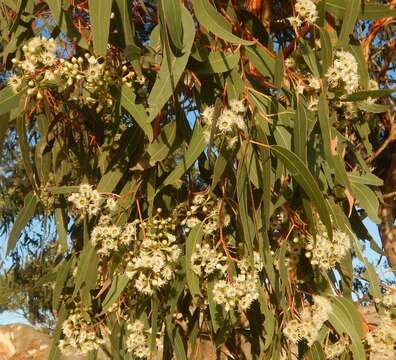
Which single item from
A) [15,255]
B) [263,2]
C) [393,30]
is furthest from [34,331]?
[263,2]

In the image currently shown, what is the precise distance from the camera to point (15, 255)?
155 inches

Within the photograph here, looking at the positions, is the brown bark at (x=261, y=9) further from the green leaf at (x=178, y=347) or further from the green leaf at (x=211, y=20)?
the green leaf at (x=178, y=347)

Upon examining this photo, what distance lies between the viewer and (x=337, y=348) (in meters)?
1.51

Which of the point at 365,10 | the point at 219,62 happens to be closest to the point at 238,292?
the point at 219,62

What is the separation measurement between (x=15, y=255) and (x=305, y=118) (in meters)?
3.21

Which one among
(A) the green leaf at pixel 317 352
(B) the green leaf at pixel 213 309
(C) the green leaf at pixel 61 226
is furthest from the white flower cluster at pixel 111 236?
(A) the green leaf at pixel 317 352

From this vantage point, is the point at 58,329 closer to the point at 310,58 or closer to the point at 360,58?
the point at 310,58

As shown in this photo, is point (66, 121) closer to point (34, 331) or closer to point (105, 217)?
point (105, 217)

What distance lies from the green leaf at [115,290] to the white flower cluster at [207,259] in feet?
0.65

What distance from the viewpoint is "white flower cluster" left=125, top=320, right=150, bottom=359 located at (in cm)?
151

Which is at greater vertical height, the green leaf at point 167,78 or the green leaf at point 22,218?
the green leaf at point 167,78

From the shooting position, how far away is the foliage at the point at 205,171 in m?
1.25

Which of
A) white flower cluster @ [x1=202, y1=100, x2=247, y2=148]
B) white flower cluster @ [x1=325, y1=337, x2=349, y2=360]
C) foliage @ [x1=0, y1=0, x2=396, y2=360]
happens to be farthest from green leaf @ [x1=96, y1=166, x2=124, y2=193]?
white flower cluster @ [x1=325, y1=337, x2=349, y2=360]

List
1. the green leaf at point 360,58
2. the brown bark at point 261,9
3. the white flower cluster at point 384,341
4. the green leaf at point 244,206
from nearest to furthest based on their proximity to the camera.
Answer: the green leaf at point 244,206, the white flower cluster at point 384,341, the green leaf at point 360,58, the brown bark at point 261,9
